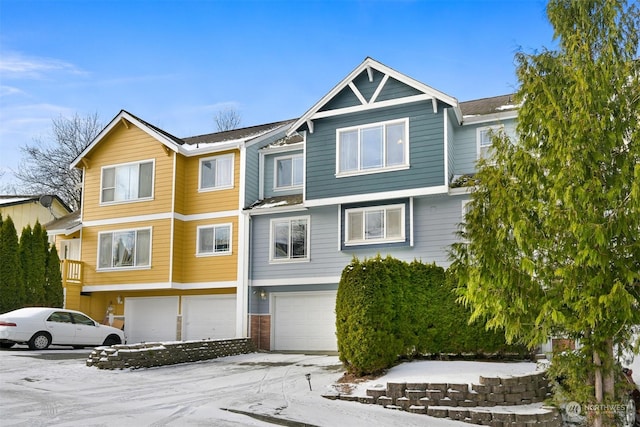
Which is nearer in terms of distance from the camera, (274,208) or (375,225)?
(375,225)

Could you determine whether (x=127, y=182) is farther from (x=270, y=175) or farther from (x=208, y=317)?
(x=208, y=317)

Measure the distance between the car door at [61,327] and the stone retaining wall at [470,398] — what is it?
452 inches

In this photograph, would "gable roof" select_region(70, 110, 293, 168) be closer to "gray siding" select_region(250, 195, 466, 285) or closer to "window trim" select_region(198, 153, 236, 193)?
"window trim" select_region(198, 153, 236, 193)

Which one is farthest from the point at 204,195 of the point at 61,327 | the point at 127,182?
the point at 61,327

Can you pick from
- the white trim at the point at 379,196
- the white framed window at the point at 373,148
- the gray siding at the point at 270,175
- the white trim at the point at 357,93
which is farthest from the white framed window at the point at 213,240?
the white trim at the point at 357,93

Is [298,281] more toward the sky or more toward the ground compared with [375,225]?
more toward the ground

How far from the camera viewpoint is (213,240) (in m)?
22.0

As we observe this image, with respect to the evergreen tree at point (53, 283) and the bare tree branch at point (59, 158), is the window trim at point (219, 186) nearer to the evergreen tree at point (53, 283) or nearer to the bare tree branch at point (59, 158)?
the evergreen tree at point (53, 283)

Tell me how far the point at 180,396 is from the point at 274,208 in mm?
9951

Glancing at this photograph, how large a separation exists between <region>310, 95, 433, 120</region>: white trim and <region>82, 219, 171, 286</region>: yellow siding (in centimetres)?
700

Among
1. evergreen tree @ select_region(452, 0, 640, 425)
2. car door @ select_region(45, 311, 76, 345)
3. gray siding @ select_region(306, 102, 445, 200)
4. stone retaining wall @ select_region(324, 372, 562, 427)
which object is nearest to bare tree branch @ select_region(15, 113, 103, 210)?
car door @ select_region(45, 311, 76, 345)

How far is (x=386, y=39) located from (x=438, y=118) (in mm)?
3126

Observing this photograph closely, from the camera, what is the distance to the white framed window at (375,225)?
18.6 metres

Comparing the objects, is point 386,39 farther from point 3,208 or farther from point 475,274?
point 3,208
